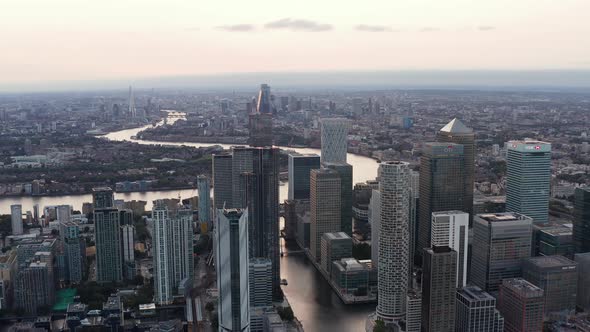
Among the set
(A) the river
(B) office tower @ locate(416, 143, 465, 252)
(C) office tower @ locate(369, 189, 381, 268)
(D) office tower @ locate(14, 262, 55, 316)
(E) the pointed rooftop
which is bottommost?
(A) the river

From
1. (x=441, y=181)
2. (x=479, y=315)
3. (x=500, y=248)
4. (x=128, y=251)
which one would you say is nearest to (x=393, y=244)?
(x=479, y=315)

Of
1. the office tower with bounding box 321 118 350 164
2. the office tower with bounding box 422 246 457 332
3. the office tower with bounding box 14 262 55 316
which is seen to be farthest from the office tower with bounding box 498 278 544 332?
the office tower with bounding box 321 118 350 164

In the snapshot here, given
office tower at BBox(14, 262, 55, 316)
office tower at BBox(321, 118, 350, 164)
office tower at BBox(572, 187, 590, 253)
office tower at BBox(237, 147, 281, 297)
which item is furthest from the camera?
office tower at BBox(321, 118, 350, 164)

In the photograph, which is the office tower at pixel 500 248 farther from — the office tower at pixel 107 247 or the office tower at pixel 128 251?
the office tower at pixel 107 247

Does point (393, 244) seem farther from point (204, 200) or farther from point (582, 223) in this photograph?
point (204, 200)

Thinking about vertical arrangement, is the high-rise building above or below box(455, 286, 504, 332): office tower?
above


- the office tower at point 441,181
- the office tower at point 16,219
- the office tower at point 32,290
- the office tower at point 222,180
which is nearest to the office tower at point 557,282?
the office tower at point 441,181

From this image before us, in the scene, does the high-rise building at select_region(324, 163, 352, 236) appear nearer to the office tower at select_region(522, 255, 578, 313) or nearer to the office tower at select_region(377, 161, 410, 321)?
the office tower at select_region(377, 161, 410, 321)
